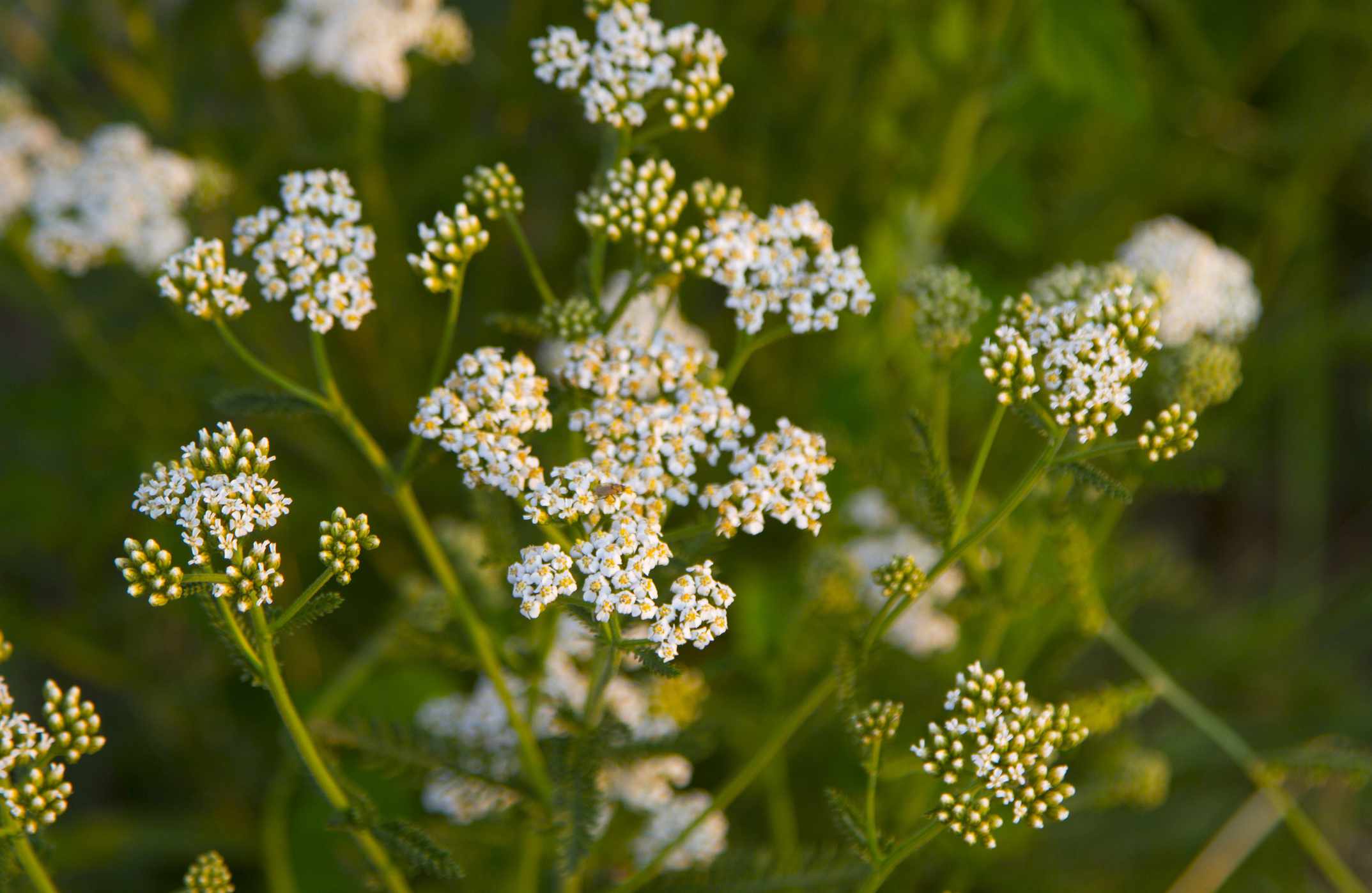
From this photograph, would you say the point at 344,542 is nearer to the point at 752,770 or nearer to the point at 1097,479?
the point at 752,770

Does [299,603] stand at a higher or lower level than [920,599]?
higher

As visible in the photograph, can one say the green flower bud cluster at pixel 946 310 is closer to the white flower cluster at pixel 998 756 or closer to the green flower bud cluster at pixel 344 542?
→ the white flower cluster at pixel 998 756

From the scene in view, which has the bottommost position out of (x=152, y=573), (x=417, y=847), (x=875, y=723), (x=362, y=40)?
(x=875, y=723)

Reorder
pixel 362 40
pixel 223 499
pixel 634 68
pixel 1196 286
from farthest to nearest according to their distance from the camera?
1. pixel 362 40
2. pixel 1196 286
3. pixel 634 68
4. pixel 223 499

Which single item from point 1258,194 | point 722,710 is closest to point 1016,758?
point 722,710

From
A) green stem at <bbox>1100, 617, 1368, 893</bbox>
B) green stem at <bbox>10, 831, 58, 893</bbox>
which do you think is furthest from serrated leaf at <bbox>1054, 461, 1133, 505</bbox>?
green stem at <bbox>10, 831, 58, 893</bbox>

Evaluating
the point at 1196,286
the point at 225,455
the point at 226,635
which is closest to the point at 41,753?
the point at 226,635

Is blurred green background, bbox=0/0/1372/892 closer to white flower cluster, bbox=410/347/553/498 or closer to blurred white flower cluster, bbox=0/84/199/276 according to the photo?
blurred white flower cluster, bbox=0/84/199/276
